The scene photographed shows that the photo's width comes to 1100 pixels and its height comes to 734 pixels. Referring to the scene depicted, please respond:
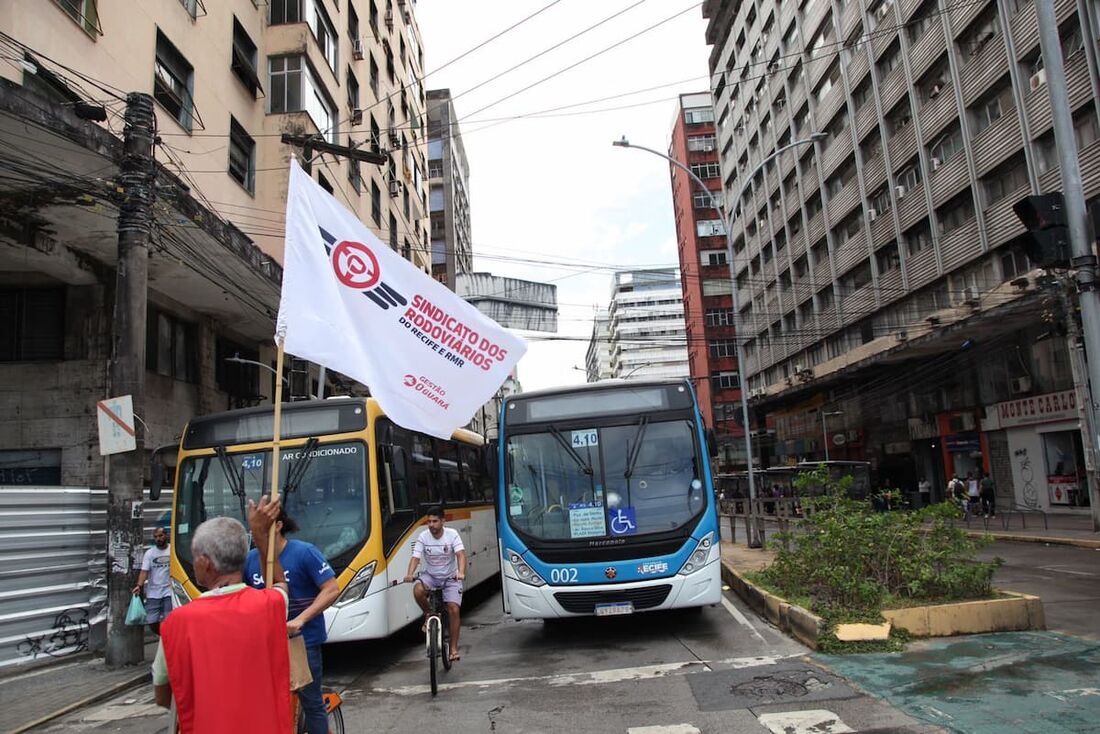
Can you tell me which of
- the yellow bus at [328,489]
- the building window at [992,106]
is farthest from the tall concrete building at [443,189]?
the yellow bus at [328,489]

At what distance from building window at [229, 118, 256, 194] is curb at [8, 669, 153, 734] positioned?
45.7 ft

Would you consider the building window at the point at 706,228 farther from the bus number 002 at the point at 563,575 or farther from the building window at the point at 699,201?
the bus number 002 at the point at 563,575

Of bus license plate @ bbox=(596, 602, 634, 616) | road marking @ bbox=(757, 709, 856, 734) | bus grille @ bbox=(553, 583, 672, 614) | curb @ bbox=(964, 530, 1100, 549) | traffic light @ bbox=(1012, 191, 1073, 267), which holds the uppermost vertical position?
traffic light @ bbox=(1012, 191, 1073, 267)

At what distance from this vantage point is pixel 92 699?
7.69 m

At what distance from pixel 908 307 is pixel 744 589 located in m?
25.4

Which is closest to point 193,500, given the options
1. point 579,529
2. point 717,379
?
point 579,529

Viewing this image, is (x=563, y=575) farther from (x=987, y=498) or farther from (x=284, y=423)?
(x=987, y=498)

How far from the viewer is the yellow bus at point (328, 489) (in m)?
8.20

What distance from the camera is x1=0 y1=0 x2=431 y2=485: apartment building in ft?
36.2

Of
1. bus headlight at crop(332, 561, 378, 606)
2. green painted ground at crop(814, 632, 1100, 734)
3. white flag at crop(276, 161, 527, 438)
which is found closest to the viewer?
green painted ground at crop(814, 632, 1100, 734)

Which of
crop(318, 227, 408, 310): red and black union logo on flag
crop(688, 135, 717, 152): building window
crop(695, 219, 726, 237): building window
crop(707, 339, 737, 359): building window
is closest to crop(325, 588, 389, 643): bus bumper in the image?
crop(318, 227, 408, 310): red and black union logo on flag

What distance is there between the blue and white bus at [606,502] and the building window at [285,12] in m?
18.0

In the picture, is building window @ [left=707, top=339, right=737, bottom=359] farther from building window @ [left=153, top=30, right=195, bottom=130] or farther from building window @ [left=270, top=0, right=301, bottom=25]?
building window @ [left=153, top=30, right=195, bottom=130]

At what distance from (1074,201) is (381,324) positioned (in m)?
6.22
